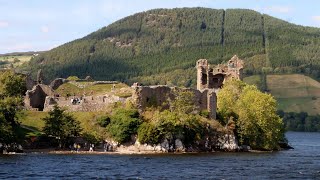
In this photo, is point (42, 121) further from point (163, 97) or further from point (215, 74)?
point (215, 74)

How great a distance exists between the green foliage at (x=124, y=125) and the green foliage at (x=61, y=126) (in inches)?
236

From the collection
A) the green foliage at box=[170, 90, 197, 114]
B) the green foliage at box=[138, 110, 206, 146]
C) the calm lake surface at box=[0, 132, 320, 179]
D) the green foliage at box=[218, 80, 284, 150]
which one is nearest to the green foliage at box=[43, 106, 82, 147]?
the calm lake surface at box=[0, 132, 320, 179]

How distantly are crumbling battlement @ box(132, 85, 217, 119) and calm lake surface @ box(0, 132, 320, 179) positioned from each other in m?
14.9

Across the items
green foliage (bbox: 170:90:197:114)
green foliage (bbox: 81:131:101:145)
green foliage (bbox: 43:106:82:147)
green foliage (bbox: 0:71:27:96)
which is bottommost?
green foliage (bbox: 81:131:101:145)

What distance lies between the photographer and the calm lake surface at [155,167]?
80750 millimetres

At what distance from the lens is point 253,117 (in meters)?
132

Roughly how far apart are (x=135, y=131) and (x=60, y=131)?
13.0 metres

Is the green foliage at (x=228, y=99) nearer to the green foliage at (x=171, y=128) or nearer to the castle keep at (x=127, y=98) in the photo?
the castle keep at (x=127, y=98)

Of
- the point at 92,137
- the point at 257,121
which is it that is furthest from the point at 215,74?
the point at 92,137

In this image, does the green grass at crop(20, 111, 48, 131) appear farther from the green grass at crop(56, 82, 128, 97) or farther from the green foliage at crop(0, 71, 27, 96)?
the green grass at crop(56, 82, 128, 97)

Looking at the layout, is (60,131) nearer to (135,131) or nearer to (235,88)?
(135,131)

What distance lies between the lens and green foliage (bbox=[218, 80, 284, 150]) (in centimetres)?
12938

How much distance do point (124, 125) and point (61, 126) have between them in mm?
10871

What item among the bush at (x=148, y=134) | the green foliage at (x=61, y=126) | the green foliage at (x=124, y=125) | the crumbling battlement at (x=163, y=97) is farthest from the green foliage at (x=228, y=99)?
the green foliage at (x=61, y=126)
